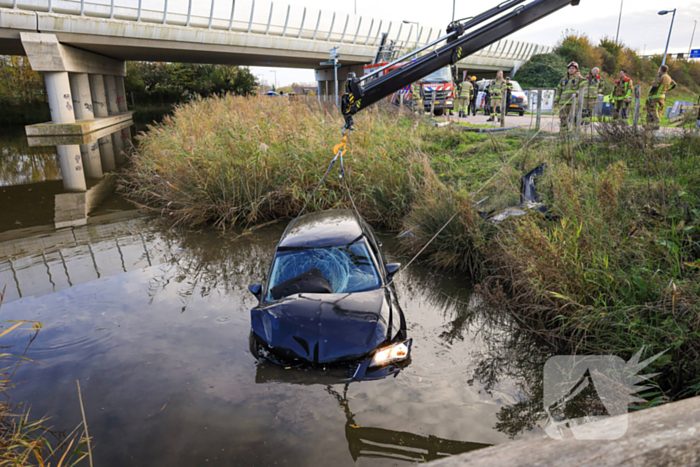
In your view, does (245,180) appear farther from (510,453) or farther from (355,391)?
(510,453)

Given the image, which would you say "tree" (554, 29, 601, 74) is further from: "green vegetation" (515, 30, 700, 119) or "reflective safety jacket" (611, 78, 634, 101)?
"reflective safety jacket" (611, 78, 634, 101)

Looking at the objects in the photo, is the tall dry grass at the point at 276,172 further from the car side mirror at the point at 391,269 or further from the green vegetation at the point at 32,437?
the green vegetation at the point at 32,437

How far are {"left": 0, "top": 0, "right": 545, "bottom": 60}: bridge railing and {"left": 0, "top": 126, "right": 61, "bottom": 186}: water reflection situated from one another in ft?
22.9

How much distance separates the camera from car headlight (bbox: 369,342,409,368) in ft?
12.4

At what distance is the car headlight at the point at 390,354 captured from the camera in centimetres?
378

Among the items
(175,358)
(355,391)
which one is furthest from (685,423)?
(175,358)

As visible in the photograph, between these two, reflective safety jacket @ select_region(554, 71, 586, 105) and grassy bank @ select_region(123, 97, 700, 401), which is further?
reflective safety jacket @ select_region(554, 71, 586, 105)

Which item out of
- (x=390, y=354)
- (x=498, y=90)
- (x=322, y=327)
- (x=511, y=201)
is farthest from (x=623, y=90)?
(x=322, y=327)

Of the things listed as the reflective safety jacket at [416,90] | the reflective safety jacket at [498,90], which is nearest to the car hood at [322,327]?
the reflective safety jacket at [416,90]

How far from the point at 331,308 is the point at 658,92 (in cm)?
1315

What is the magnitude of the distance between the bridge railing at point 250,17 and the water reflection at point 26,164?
22.9 ft

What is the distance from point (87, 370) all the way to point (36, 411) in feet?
2.11

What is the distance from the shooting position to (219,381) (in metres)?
4.20

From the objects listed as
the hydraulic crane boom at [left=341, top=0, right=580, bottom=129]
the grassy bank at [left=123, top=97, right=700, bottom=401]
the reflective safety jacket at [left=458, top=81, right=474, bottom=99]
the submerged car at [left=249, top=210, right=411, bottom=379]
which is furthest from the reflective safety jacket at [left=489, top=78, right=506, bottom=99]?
the submerged car at [left=249, top=210, right=411, bottom=379]
